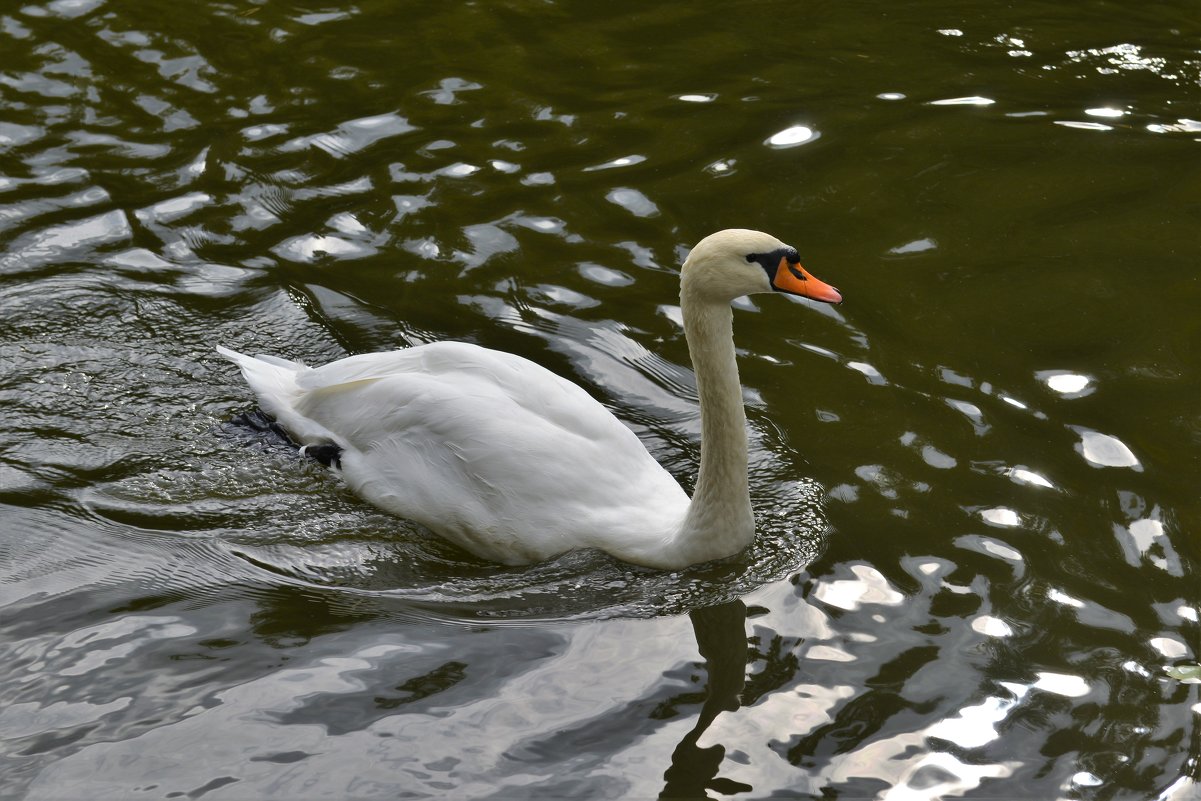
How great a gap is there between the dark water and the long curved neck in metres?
0.21

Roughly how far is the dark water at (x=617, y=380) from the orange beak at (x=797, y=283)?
1.19 m

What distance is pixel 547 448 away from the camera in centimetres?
576

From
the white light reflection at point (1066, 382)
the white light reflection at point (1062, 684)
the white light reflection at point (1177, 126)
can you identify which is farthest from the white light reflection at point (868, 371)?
the white light reflection at point (1177, 126)

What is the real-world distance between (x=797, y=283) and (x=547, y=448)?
1.29 meters

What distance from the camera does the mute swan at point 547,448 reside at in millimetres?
5355

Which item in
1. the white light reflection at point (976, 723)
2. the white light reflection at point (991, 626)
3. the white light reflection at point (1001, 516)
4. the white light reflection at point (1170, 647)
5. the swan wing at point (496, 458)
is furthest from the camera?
the white light reflection at point (1001, 516)

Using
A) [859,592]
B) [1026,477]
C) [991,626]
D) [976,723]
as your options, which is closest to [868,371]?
[1026,477]

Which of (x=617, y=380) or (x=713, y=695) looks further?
(x=617, y=380)

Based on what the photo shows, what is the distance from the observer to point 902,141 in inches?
360

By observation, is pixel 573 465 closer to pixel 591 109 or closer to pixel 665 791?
pixel 665 791

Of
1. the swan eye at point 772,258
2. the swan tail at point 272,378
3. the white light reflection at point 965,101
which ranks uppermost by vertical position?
the swan eye at point 772,258

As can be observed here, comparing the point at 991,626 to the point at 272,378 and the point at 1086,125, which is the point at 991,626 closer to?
the point at 272,378

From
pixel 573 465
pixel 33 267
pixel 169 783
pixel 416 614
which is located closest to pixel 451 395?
pixel 573 465

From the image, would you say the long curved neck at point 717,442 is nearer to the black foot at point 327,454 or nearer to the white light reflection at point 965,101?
the black foot at point 327,454
